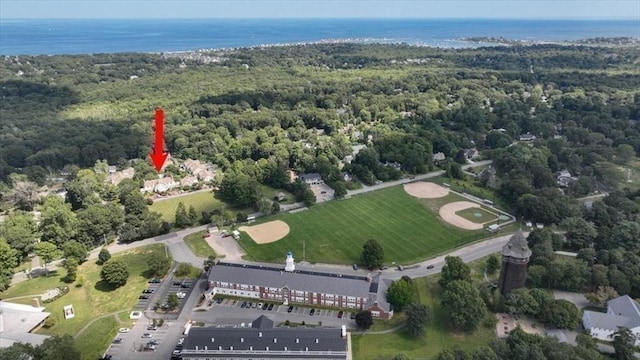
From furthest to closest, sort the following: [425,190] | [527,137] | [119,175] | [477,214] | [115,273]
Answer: [527,137], [119,175], [425,190], [477,214], [115,273]

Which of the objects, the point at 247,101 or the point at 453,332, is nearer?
Answer: the point at 453,332

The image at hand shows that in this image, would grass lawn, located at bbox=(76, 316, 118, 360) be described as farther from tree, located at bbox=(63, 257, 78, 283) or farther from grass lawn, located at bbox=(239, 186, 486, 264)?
grass lawn, located at bbox=(239, 186, 486, 264)

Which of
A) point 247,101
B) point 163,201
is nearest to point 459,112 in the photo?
point 247,101

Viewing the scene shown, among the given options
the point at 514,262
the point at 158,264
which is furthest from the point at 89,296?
the point at 514,262

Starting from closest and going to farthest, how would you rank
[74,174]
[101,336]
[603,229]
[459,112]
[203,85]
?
1. [101,336]
2. [603,229]
3. [74,174]
4. [459,112]
5. [203,85]

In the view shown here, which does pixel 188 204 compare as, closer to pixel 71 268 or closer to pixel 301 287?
pixel 71 268

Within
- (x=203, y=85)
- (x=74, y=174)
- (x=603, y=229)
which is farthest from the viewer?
(x=203, y=85)

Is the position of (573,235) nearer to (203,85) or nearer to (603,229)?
(603,229)
